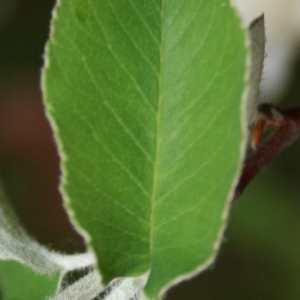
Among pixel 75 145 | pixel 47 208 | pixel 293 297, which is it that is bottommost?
pixel 293 297

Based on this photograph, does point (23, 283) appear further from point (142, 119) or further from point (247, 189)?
point (247, 189)

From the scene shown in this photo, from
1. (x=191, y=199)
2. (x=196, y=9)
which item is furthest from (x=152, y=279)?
(x=196, y=9)

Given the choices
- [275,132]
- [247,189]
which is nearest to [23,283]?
[275,132]

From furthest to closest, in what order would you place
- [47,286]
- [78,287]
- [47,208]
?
[47,208]
[47,286]
[78,287]

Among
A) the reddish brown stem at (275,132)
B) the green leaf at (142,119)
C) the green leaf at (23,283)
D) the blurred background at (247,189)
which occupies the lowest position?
the blurred background at (247,189)

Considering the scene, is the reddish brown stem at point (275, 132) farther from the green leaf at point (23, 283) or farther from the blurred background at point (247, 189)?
the blurred background at point (247, 189)

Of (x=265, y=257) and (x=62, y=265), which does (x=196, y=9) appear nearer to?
(x=62, y=265)

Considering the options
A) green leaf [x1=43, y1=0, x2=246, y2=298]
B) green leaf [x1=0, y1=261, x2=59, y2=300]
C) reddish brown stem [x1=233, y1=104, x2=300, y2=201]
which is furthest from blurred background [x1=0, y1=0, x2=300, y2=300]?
green leaf [x1=43, y1=0, x2=246, y2=298]

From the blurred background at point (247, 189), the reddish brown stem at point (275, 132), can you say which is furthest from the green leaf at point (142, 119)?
the blurred background at point (247, 189)
